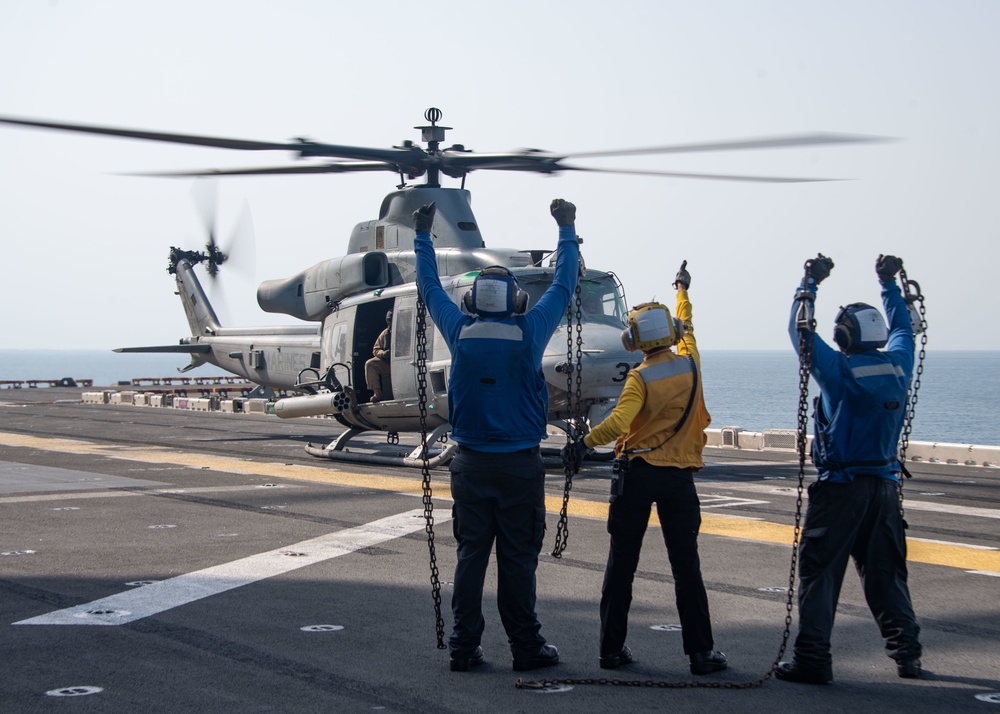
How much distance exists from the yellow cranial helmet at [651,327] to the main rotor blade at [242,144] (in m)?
7.04

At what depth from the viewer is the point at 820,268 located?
576 cm

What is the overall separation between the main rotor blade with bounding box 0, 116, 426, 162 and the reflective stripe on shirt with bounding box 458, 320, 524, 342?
20.9 ft

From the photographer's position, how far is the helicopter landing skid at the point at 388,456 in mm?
15508

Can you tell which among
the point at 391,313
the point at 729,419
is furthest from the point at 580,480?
the point at 729,419

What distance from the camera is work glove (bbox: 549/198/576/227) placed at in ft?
20.8

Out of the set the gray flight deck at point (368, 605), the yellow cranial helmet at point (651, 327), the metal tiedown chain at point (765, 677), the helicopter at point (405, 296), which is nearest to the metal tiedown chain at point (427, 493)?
the gray flight deck at point (368, 605)

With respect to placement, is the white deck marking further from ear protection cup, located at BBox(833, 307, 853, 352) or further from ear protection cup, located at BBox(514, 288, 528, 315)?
ear protection cup, located at BBox(833, 307, 853, 352)

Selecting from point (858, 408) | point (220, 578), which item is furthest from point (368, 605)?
point (858, 408)

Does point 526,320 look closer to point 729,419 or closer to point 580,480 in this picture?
point 580,480

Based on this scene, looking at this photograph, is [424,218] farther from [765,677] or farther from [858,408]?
[765,677]

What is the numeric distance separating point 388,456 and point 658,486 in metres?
12.1

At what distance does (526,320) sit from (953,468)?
42.5 ft

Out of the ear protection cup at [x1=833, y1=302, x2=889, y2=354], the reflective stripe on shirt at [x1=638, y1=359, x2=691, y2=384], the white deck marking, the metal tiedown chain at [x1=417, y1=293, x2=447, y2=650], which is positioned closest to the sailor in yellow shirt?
the reflective stripe on shirt at [x1=638, y1=359, x2=691, y2=384]

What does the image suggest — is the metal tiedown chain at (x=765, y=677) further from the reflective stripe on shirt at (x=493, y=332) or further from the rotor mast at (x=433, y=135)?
the rotor mast at (x=433, y=135)
